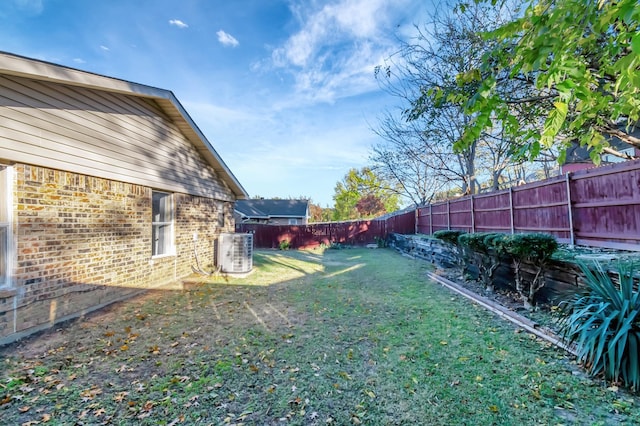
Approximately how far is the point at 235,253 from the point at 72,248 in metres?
4.40

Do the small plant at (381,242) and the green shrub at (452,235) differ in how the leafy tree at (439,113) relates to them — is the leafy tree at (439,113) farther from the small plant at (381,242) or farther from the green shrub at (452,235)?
the small plant at (381,242)

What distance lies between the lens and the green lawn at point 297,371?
236 centimetres

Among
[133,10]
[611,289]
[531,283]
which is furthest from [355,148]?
[611,289]

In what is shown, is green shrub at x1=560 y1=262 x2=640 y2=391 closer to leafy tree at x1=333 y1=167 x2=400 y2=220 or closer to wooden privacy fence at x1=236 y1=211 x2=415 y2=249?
wooden privacy fence at x1=236 y1=211 x2=415 y2=249

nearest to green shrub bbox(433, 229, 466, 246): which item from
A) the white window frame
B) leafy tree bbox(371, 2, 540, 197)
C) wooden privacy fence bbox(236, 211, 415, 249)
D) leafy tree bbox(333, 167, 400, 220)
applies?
leafy tree bbox(371, 2, 540, 197)

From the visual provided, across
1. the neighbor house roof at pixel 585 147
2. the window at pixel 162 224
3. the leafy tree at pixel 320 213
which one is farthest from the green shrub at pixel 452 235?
→ the leafy tree at pixel 320 213

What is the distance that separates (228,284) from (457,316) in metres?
5.51

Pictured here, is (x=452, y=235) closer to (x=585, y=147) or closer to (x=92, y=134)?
(x=92, y=134)

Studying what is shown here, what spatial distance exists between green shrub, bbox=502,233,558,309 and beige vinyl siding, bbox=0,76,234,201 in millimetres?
7266

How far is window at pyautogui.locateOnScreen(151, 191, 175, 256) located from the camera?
692cm

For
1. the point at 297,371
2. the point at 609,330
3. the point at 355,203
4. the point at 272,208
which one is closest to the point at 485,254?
the point at 609,330

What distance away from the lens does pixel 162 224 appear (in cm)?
711

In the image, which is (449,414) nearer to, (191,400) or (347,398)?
(347,398)

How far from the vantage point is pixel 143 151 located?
622cm
